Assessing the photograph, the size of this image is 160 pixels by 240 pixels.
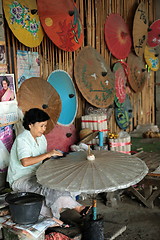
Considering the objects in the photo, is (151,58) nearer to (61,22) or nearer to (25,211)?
(61,22)

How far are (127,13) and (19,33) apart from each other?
12.7ft

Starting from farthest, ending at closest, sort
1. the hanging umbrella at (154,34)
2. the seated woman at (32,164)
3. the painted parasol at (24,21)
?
1. the hanging umbrella at (154,34)
2. the painted parasol at (24,21)
3. the seated woman at (32,164)

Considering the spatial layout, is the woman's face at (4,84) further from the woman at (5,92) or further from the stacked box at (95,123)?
the stacked box at (95,123)

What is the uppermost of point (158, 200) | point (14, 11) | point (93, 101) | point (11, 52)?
point (14, 11)

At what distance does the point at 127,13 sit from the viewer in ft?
21.0

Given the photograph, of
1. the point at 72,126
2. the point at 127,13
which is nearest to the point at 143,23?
the point at 127,13

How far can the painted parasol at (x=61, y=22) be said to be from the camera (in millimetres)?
3678

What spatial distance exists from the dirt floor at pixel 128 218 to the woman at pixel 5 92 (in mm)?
1664

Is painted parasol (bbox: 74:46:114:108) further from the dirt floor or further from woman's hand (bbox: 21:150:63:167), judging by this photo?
woman's hand (bbox: 21:150:63:167)

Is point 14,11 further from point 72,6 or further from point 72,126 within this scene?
point 72,126

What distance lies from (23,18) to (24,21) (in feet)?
0.12

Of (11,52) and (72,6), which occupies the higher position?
(72,6)

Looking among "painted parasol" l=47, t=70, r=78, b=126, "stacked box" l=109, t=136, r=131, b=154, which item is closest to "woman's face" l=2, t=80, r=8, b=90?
"painted parasol" l=47, t=70, r=78, b=126

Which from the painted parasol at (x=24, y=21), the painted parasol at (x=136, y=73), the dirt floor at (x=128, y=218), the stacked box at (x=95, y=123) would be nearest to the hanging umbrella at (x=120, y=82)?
the painted parasol at (x=136, y=73)
